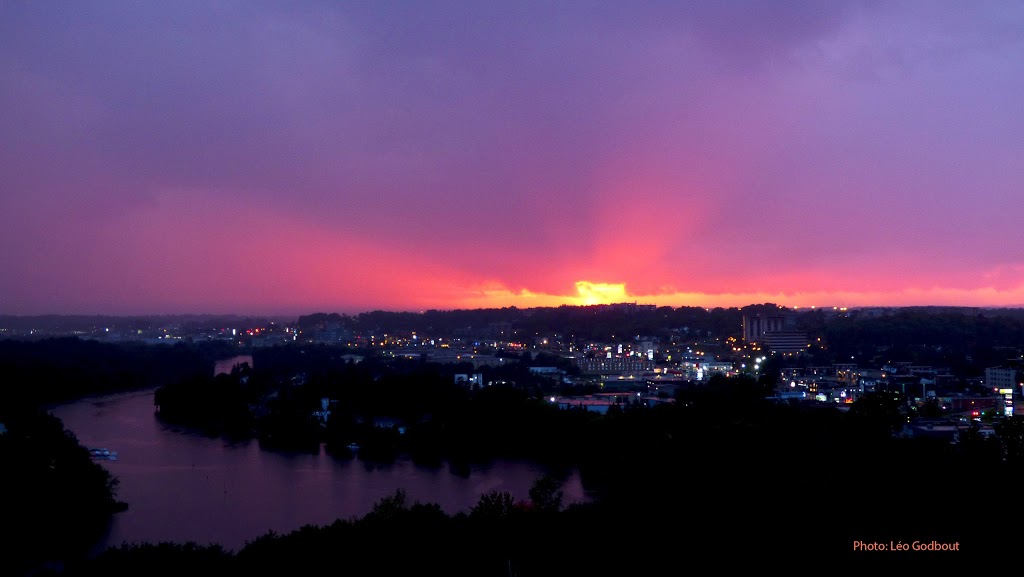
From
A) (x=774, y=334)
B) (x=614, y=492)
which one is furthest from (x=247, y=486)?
(x=774, y=334)

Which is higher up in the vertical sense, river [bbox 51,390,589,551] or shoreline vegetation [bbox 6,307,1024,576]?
shoreline vegetation [bbox 6,307,1024,576]

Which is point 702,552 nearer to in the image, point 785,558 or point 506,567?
point 785,558

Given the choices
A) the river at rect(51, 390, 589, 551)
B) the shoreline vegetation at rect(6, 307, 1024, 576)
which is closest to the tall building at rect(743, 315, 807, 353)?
the shoreline vegetation at rect(6, 307, 1024, 576)

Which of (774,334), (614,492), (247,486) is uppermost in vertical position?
(774,334)

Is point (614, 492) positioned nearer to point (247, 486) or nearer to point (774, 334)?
point (247, 486)

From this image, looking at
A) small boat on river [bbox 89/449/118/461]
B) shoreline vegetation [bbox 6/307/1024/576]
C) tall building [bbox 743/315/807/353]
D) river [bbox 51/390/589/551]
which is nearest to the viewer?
shoreline vegetation [bbox 6/307/1024/576]

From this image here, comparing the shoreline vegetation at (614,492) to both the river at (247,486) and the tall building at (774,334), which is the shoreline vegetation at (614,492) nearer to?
the river at (247,486)

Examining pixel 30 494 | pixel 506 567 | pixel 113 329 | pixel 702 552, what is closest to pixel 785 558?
pixel 702 552

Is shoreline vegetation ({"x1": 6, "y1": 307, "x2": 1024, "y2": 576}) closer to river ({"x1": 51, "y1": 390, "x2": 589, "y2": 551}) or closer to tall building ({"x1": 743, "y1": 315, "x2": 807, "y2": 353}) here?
river ({"x1": 51, "y1": 390, "x2": 589, "y2": 551})

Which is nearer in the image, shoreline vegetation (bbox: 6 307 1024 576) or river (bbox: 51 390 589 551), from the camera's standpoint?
shoreline vegetation (bbox: 6 307 1024 576)
